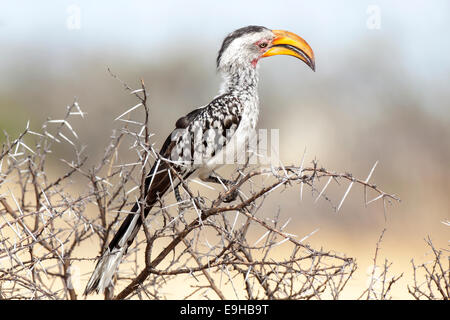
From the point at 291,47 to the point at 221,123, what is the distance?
28.7 inches

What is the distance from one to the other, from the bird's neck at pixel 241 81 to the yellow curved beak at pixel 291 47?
167 millimetres

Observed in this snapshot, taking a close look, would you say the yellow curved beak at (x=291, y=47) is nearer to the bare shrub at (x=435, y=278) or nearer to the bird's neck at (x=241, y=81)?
the bird's neck at (x=241, y=81)

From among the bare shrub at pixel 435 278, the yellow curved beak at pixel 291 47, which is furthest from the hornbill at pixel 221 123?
the bare shrub at pixel 435 278

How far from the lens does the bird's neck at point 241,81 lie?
354 centimetres

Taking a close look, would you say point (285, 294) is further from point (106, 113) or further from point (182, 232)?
point (106, 113)

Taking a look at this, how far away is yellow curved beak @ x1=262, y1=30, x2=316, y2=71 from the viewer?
3.57 metres

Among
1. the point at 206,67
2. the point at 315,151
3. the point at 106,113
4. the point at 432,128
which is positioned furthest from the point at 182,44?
the point at 432,128

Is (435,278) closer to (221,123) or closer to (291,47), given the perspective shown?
(221,123)

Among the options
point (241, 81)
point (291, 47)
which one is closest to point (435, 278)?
point (241, 81)

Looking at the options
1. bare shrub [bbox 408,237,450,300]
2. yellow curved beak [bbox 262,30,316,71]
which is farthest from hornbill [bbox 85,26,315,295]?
bare shrub [bbox 408,237,450,300]

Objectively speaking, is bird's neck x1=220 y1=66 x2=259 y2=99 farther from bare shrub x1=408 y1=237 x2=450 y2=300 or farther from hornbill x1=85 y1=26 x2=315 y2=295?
bare shrub x1=408 y1=237 x2=450 y2=300

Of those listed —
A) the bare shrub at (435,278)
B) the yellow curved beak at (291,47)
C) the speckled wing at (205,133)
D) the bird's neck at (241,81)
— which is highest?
the yellow curved beak at (291,47)

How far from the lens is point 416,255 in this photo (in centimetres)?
959

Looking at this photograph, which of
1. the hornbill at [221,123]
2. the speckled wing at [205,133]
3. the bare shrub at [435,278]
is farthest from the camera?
the speckled wing at [205,133]
